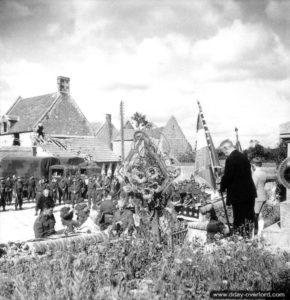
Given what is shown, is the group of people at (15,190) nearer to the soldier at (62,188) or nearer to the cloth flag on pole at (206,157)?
the soldier at (62,188)

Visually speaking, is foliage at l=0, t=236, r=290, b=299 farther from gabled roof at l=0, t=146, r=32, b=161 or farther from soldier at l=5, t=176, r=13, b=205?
gabled roof at l=0, t=146, r=32, b=161

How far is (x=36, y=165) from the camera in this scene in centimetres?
2509

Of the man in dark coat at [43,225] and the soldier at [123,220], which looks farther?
the man in dark coat at [43,225]

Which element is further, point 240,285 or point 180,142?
point 180,142

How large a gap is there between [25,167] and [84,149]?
1062 cm

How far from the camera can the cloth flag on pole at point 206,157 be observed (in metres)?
7.07

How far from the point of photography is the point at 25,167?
25156mm

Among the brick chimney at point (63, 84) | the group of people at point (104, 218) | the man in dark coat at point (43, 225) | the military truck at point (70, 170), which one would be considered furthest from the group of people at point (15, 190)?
the brick chimney at point (63, 84)

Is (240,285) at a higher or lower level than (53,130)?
lower

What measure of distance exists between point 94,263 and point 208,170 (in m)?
3.63

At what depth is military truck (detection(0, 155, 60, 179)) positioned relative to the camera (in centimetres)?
2497

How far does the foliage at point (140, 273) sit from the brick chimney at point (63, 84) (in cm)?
3801

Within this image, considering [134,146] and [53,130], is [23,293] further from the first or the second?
[53,130]

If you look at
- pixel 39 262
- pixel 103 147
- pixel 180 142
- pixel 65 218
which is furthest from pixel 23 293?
pixel 180 142
